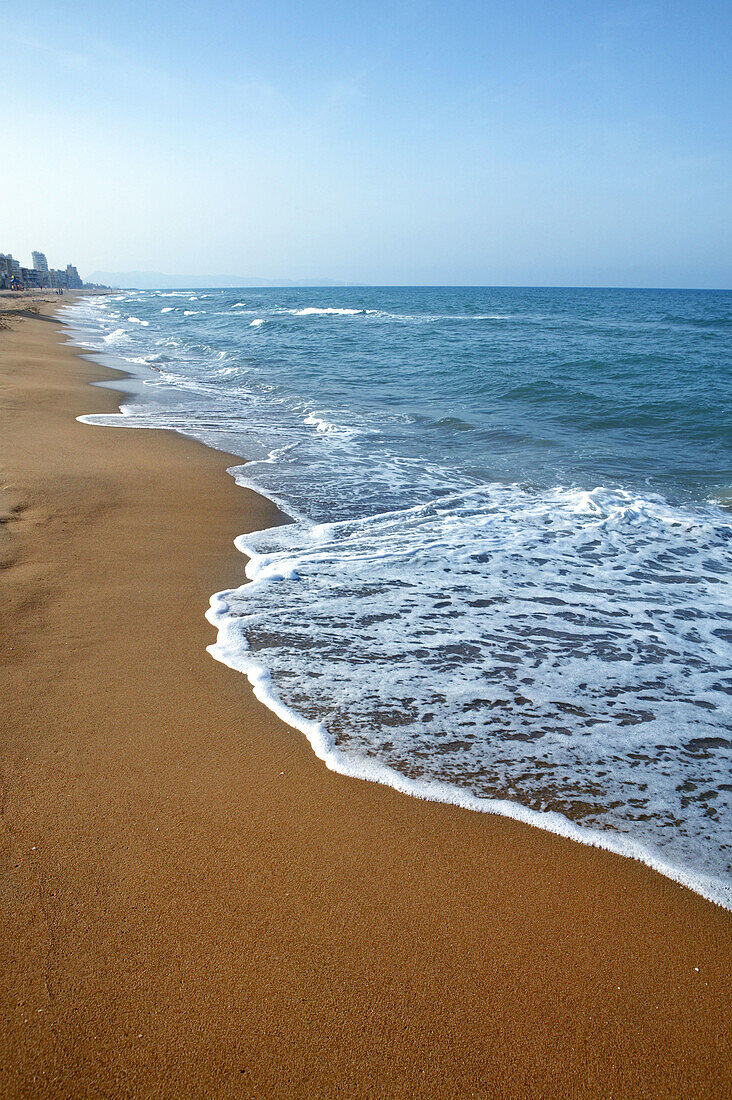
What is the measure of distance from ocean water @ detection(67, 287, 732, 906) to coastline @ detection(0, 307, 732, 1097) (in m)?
0.28

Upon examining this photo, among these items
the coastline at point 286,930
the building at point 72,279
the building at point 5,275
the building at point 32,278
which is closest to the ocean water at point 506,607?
the coastline at point 286,930

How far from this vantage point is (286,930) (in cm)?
A: 202

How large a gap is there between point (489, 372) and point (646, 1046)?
17.8 meters

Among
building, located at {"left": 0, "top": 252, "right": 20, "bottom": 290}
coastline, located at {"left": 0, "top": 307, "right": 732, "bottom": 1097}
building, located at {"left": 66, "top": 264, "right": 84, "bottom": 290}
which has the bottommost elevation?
coastline, located at {"left": 0, "top": 307, "right": 732, "bottom": 1097}

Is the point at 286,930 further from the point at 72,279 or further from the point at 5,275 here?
the point at 72,279

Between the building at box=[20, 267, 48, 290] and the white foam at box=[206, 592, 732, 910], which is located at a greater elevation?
the building at box=[20, 267, 48, 290]

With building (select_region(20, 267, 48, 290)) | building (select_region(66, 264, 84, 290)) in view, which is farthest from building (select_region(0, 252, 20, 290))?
building (select_region(66, 264, 84, 290))

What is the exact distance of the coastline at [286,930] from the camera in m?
1.67

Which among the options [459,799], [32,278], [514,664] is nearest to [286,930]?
[459,799]

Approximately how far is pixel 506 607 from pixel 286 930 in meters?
2.98

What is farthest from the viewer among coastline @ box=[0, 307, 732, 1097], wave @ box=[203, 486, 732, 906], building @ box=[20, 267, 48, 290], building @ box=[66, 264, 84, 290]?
building @ box=[66, 264, 84, 290]

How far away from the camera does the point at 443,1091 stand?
1616 millimetres

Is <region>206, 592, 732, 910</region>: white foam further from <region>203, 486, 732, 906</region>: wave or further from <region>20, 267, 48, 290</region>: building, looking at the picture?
<region>20, 267, 48, 290</region>: building

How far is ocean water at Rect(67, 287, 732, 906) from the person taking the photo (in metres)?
2.82
